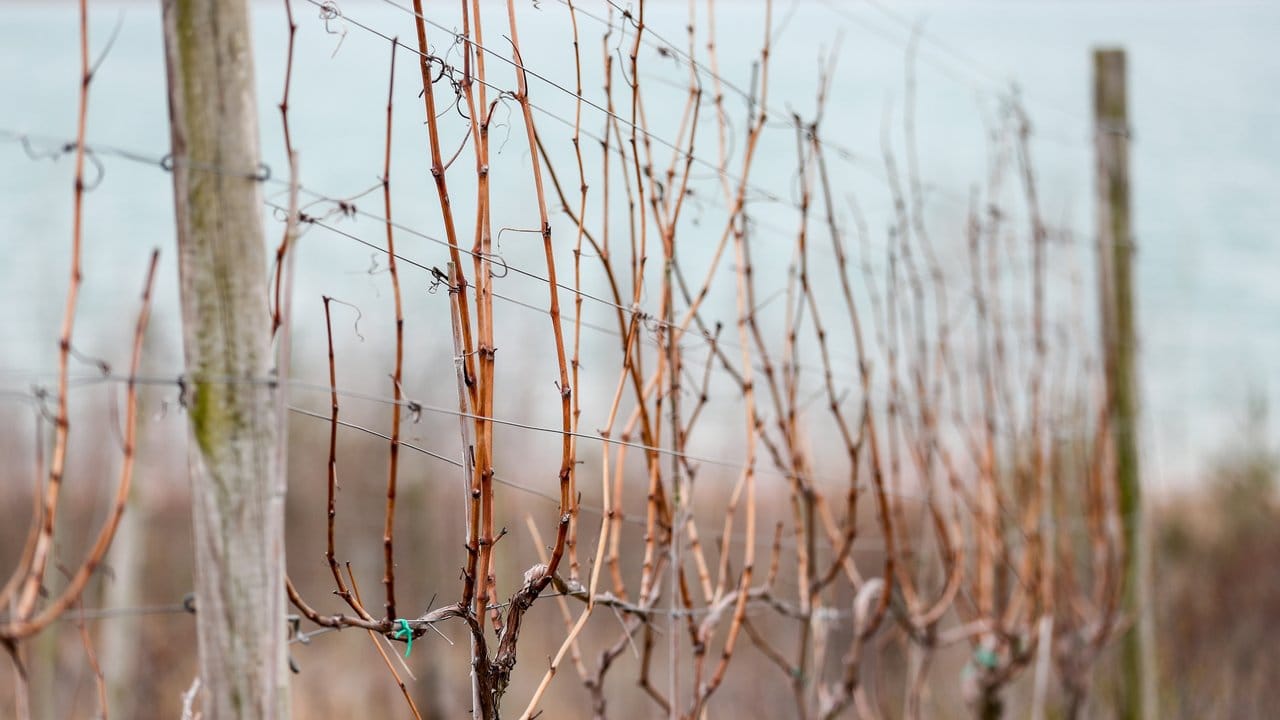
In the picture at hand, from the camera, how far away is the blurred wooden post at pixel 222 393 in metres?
0.99

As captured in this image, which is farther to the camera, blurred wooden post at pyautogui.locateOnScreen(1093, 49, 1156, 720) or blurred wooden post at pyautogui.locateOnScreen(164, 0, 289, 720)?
blurred wooden post at pyautogui.locateOnScreen(1093, 49, 1156, 720)

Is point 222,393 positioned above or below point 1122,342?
below

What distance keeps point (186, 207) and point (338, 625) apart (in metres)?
0.51

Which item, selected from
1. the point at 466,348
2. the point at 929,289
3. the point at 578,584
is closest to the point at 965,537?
the point at 929,289

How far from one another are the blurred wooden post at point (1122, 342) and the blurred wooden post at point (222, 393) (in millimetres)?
3174

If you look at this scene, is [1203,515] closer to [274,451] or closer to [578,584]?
[578,584]

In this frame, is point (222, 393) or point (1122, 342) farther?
point (1122, 342)

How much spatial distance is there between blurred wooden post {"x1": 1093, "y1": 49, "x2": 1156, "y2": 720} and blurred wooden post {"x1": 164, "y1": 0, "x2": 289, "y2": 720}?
3.17 m

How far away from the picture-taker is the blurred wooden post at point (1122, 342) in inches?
139

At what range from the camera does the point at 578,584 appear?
5.01 ft

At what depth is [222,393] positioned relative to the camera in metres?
1.00

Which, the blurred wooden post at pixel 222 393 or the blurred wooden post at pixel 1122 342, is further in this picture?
the blurred wooden post at pixel 1122 342

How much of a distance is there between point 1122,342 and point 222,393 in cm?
329

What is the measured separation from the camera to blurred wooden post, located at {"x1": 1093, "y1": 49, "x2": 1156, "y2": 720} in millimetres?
3533
